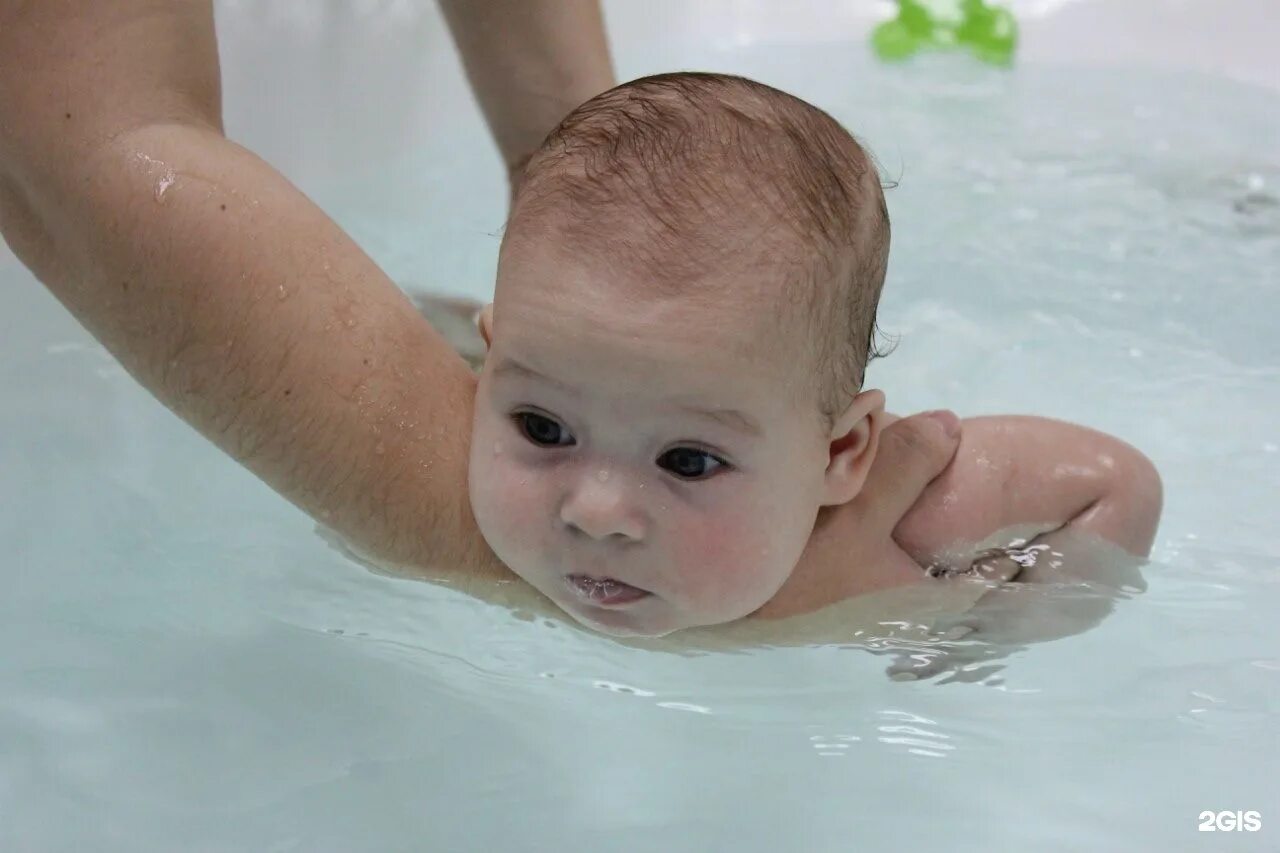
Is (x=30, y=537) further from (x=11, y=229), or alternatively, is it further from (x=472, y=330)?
(x=472, y=330)

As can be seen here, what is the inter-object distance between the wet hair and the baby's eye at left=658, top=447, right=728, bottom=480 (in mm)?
101

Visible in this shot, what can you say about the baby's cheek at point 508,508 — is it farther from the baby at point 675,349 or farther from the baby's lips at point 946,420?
the baby's lips at point 946,420

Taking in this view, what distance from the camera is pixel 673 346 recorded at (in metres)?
0.95

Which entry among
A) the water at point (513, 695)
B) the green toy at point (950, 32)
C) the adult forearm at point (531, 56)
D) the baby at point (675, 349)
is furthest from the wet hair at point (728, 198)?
the green toy at point (950, 32)

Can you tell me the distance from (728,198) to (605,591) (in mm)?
298

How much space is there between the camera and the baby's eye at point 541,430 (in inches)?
39.7

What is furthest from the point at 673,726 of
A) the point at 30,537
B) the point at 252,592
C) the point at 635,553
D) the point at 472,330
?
the point at 30,537

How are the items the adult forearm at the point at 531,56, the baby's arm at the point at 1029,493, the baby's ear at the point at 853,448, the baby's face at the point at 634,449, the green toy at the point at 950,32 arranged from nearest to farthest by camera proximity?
the baby's face at the point at 634,449 → the baby's ear at the point at 853,448 → the baby's arm at the point at 1029,493 → the adult forearm at the point at 531,56 → the green toy at the point at 950,32

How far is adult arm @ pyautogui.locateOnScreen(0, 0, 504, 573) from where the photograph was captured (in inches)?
40.4

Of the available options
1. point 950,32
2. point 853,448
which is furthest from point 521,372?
point 950,32

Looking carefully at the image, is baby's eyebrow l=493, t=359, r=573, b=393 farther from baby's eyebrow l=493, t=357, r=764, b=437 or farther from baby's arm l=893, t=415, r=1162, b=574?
baby's arm l=893, t=415, r=1162, b=574

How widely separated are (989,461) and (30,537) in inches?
36.7

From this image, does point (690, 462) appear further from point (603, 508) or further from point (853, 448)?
point (853, 448)

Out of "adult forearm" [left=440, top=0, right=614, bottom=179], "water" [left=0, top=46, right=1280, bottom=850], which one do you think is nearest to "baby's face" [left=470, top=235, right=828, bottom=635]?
"water" [left=0, top=46, right=1280, bottom=850]
